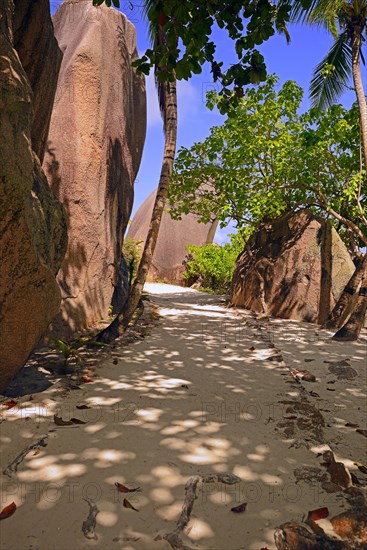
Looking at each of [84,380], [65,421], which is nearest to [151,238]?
[84,380]

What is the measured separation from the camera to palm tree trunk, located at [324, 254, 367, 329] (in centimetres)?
930

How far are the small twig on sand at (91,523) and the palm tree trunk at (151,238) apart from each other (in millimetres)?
4392

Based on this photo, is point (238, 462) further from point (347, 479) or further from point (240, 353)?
point (240, 353)

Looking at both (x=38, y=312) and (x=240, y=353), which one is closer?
(x=38, y=312)

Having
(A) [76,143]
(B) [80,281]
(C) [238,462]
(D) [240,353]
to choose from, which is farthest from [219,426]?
(A) [76,143]

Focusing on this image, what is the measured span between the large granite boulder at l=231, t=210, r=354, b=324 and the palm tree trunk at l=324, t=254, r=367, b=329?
40.5 inches

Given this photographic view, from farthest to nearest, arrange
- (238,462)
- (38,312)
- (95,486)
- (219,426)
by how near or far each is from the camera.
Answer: (38,312) → (219,426) → (238,462) → (95,486)

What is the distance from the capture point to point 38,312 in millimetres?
4270

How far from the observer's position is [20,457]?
314 cm

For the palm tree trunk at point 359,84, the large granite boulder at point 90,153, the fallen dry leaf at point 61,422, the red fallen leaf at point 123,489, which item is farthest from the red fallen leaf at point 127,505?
the palm tree trunk at point 359,84

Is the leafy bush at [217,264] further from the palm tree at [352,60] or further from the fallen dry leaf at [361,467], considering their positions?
the fallen dry leaf at [361,467]

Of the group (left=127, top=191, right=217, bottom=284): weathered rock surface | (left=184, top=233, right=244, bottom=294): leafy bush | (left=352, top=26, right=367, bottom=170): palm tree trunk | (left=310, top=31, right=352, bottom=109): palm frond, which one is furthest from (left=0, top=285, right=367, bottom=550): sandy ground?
(left=127, top=191, right=217, bottom=284): weathered rock surface

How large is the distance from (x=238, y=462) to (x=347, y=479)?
2.40 feet

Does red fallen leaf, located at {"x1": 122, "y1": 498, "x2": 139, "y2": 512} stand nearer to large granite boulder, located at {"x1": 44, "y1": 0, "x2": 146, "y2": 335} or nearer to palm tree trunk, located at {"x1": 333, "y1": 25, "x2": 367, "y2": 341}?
large granite boulder, located at {"x1": 44, "y1": 0, "x2": 146, "y2": 335}
